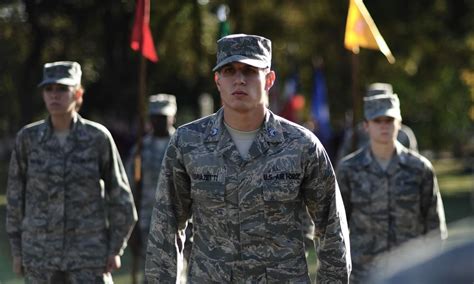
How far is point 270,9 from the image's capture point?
34.1m

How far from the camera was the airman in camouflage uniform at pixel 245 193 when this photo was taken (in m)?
5.84

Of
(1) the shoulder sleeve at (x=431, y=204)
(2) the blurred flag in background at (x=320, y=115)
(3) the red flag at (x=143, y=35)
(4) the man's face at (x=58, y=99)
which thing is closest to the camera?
(4) the man's face at (x=58, y=99)

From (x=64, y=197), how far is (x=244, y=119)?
A: 2823mm

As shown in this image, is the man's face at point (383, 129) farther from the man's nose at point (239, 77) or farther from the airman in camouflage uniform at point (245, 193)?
the man's nose at point (239, 77)

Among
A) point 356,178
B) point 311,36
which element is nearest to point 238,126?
point 356,178

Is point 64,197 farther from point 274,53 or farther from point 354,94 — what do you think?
point 274,53

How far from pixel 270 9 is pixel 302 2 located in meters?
1.20

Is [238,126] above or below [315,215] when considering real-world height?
above

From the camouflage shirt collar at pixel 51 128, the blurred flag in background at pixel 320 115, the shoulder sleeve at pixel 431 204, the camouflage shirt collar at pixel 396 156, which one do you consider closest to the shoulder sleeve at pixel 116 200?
the camouflage shirt collar at pixel 51 128

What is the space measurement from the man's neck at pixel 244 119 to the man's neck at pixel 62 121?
284 centimetres

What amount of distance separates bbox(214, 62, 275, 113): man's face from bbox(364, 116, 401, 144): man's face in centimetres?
356

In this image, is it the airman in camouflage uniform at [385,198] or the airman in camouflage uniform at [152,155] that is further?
the airman in camouflage uniform at [152,155]

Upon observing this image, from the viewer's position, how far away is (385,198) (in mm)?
9320

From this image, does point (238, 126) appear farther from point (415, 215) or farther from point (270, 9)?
point (270, 9)
